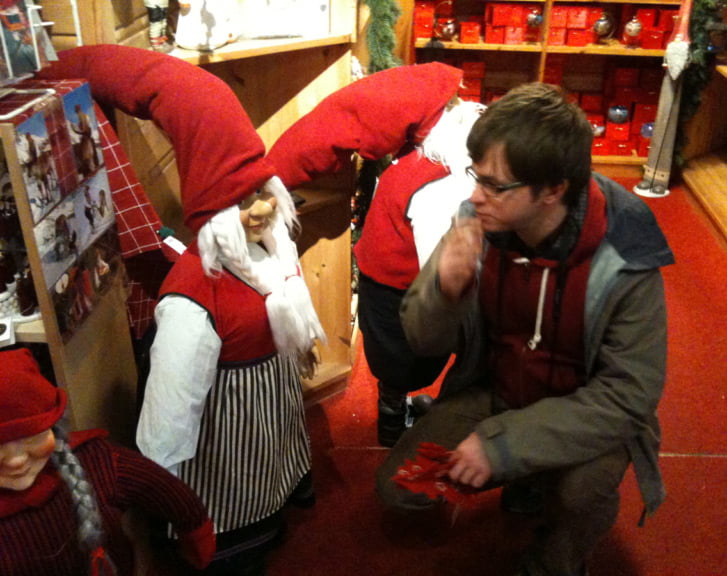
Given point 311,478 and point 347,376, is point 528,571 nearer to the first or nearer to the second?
point 311,478

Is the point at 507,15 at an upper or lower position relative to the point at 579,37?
upper

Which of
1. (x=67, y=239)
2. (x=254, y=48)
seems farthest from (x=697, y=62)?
(x=67, y=239)

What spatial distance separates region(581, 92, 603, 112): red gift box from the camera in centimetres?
427

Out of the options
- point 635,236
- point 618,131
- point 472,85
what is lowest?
point 618,131

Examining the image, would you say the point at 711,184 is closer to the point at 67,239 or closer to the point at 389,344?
the point at 389,344

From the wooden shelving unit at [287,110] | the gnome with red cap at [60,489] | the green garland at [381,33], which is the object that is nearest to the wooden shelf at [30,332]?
the gnome with red cap at [60,489]

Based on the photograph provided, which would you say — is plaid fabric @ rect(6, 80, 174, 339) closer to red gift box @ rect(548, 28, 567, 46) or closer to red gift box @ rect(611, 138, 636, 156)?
red gift box @ rect(548, 28, 567, 46)

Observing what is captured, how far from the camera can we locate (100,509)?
120 centimetres

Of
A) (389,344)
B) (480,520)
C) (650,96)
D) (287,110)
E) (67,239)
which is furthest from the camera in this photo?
(650,96)

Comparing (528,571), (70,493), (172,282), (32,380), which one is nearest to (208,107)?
(172,282)

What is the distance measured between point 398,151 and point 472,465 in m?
0.87

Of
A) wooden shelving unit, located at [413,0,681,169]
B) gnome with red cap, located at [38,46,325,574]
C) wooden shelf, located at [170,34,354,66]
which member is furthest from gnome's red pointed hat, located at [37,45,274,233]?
wooden shelving unit, located at [413,0,681,169]

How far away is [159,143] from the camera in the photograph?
1766mm

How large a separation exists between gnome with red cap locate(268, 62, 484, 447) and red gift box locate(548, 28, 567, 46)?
246cm
